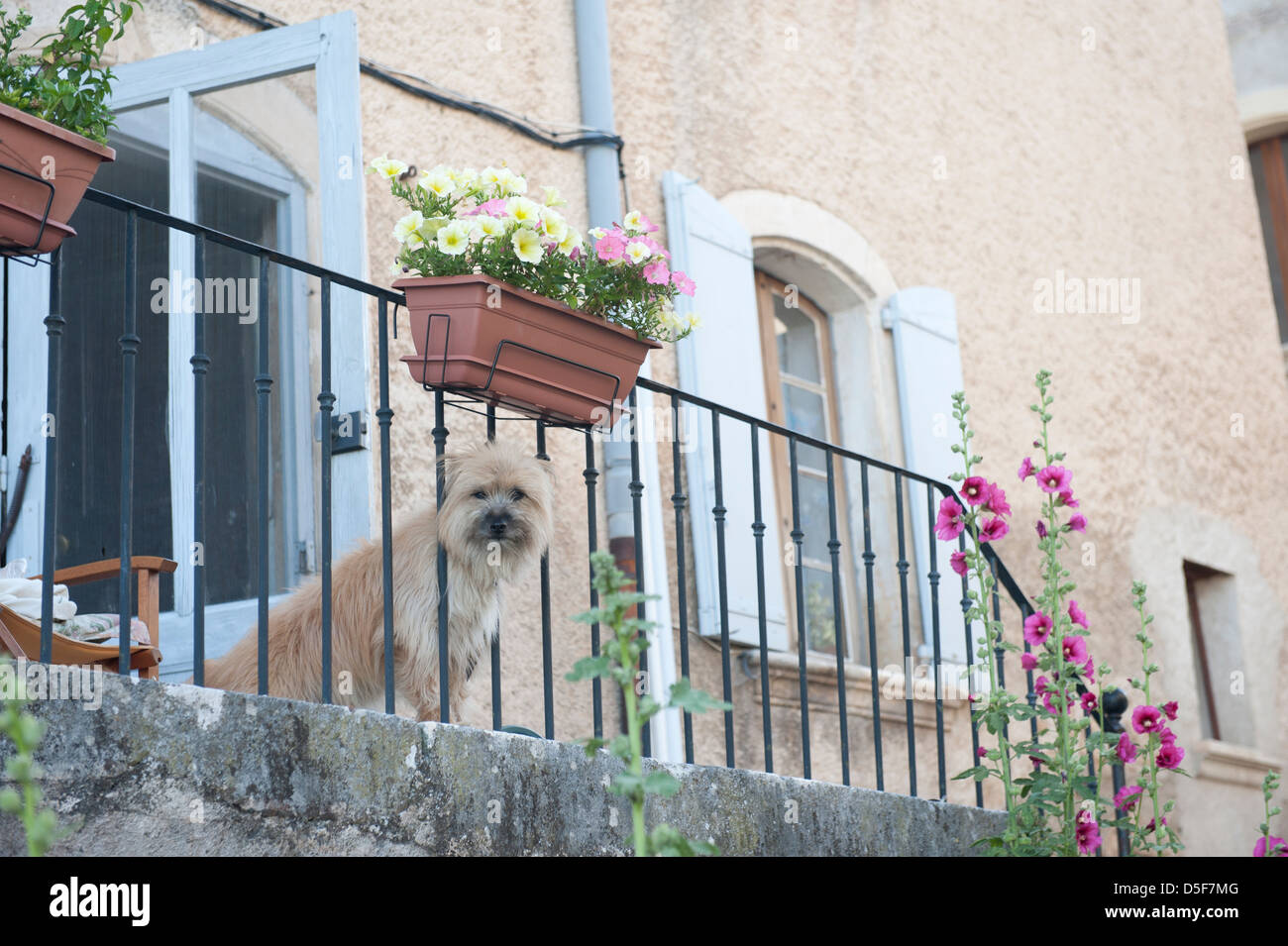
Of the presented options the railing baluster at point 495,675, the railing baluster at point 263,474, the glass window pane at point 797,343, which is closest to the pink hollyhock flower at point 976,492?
the railing baluster at point 495,675

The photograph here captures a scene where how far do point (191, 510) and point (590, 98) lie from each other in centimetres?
281

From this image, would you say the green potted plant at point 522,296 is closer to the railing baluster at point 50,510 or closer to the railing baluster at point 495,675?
the railing baluster at point 495,675

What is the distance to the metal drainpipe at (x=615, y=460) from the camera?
5852 millimetres

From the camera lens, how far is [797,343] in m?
7.45

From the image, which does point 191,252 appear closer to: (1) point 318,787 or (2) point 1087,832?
(1) point 318,787

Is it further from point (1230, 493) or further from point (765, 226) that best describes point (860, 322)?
point (1230, 493)

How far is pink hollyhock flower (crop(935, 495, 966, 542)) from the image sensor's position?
408cm

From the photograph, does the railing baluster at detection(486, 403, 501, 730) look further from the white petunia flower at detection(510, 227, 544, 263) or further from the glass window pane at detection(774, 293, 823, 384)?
the glass window pane at detection(774, 293, 823, 384)

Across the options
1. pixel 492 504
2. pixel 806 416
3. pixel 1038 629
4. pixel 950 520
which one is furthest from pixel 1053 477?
pixel 806 416

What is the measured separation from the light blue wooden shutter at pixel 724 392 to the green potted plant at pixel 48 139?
3240mm

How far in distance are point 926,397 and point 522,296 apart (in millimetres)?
4178
